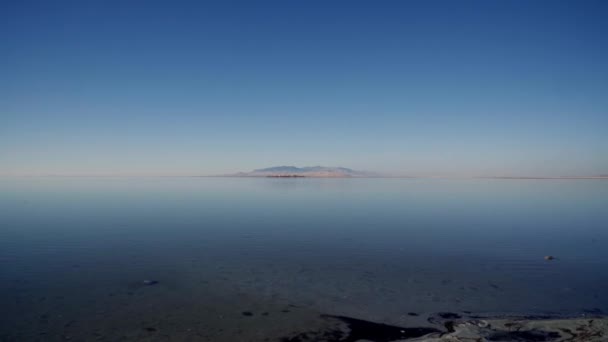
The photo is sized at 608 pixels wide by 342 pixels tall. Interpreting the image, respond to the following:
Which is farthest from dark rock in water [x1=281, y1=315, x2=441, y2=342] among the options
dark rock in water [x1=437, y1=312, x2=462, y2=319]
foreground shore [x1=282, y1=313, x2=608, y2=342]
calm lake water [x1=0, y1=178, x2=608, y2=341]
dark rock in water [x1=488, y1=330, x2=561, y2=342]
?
dark rock in water [x1=488, y1=330, x2=561, y2=342]

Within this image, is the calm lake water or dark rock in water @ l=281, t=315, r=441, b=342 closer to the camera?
dark rock in water @ l=281, t=315, r=441, b=342

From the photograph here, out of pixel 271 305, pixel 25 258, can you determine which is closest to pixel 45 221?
pixel 25 258

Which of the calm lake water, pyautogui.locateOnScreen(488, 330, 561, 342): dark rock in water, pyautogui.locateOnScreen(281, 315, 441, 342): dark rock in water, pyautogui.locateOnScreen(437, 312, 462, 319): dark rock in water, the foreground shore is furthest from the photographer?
pyautogui.locateOnScreen(437, 312, 462, 319): dark rock in water

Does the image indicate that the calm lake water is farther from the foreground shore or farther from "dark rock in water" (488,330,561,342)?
"dark rock in water" (488,330,561,342)

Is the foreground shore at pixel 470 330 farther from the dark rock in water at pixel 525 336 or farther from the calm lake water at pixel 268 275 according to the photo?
the calm lake water at pixel 268 275

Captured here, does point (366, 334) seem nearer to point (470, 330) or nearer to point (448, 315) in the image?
point (470, 330)

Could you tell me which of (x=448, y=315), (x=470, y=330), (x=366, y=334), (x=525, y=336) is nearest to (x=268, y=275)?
(x=366, y=334)

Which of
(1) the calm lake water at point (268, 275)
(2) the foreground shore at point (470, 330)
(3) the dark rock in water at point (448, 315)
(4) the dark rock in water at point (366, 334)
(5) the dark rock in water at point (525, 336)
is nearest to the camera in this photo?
(5) the dark rock in water at point (525, 336)

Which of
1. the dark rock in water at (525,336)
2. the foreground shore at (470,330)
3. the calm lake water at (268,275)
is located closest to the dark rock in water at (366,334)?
the foreground shore at (470,330)

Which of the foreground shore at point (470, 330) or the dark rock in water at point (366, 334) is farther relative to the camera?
the dark rock in water at point (366, 334)

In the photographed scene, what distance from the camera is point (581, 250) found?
18.3 m

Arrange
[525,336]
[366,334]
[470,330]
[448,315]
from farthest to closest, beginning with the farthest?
1. [448,315]
2. [366,334]
3. [470,330]
4. [525,336]

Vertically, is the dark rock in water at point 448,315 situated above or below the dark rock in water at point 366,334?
above

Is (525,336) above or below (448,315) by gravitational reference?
above
